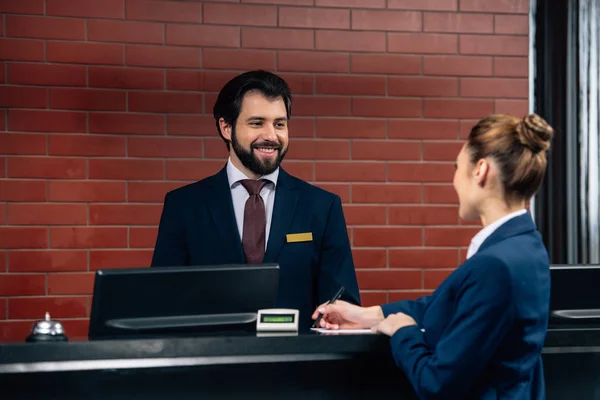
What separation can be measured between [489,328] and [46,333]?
0.92 m

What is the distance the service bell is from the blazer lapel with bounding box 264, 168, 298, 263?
2.91ft

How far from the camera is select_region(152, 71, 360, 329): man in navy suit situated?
8.30 ft

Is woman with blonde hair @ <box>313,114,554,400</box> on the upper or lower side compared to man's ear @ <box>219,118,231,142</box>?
lower

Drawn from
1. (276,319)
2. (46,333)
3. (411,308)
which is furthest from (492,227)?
(46,333)

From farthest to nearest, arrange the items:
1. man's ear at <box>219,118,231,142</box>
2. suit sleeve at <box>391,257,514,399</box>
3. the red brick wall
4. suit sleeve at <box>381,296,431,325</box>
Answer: the red brick wall → man's ear at <box>219,118,231,142</box> → suit sleeve at <box>381,296,431,325</box> → suit sleeve at <box>391,257,514,399</box>

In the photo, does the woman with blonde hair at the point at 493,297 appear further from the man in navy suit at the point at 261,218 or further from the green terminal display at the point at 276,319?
the man in navy suit at the point at 261,218

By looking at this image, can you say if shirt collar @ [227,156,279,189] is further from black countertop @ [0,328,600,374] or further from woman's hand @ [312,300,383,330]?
black countertop @ [0,328,600,374]

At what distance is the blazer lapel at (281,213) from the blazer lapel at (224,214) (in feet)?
0.32

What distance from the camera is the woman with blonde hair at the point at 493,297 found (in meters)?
1.50

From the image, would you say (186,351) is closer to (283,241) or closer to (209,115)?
(283,241)

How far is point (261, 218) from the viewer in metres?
2.56

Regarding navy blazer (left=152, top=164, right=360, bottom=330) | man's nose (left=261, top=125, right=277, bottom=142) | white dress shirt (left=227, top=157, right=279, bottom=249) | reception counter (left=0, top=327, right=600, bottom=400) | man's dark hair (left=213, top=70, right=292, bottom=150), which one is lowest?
reception counter (left=0, top=327, right=600, bottom=400)

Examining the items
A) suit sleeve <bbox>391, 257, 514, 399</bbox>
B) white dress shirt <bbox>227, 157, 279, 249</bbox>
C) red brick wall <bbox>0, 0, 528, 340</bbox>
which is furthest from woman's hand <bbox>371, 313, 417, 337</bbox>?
red brick wall <bbox>0, 0, 528, 340</bbox>

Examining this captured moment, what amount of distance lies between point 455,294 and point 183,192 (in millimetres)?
1269
